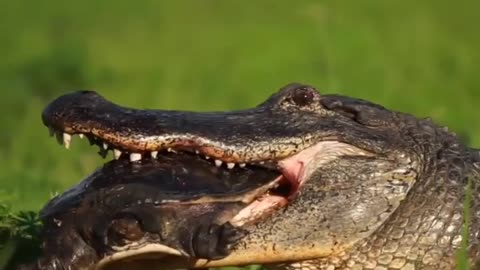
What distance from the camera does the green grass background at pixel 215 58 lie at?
12.6 m

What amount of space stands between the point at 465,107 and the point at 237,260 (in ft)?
28.4

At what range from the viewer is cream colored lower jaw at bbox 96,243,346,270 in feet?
15.5

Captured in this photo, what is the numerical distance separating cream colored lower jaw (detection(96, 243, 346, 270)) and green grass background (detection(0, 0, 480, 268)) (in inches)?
153

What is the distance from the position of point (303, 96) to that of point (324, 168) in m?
0.30

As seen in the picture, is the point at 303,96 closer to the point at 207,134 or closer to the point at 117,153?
the point at 207,134

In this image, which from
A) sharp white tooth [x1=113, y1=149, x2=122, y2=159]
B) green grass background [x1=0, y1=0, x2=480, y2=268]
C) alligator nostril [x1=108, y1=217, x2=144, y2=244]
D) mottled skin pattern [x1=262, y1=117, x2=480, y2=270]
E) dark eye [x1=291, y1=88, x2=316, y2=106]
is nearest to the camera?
alligator nostril [x1=108, y1=217, x2=144, y2=244]

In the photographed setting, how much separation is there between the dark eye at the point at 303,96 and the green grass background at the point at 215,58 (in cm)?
368

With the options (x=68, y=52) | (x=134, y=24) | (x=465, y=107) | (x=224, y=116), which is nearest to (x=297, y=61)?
(x=68, y=52)

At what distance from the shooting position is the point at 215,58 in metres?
17.6

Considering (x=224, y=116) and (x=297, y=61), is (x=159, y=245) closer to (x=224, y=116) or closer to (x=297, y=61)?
(x=224, y=116)

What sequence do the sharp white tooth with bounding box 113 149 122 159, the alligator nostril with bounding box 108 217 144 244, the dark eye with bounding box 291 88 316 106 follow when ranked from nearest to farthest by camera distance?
the alligator nostril with bounding box 108 217 144 244
the sharp white tooth with bounding box 113 149 122 159
the dark eye with bounding box 291 88 316 106

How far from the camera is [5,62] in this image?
16938 millimetres

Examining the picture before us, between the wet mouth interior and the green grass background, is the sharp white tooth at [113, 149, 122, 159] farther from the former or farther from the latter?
the green grass background

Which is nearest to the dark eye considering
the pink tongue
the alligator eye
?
the alligator eye
